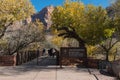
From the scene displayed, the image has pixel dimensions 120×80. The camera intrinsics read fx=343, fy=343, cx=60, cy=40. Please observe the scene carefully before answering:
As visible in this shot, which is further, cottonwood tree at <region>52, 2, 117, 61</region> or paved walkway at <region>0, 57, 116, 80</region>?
cottonwood tree at <region>52, 2, 117, 61</region>

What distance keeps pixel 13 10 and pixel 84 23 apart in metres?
7.43

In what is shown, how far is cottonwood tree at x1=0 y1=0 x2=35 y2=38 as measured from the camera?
2466cm

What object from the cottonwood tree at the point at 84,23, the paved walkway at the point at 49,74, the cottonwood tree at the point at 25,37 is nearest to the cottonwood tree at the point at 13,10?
the cottonwood tree at the point at 25,37

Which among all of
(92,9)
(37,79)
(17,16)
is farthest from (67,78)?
(92,9)

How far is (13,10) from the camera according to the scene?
1007 inches

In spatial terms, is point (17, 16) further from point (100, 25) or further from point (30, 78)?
A: point (30, 78)

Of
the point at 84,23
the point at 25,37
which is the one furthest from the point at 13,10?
the point at 84,23

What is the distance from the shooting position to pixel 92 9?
99.1 ft

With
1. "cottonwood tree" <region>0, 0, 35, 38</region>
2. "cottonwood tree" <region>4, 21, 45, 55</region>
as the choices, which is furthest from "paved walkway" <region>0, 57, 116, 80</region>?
"cottonwood tree" <region>4, 21, 45, 55</region>

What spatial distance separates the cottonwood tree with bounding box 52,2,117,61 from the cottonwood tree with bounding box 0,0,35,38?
504 cm

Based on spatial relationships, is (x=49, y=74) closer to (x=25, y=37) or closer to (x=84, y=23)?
(x=84, y=23)

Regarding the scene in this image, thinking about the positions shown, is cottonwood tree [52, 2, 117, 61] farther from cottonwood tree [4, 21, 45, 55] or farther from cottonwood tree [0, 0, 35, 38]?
cottonwood tree [0, 0, 35, 38]

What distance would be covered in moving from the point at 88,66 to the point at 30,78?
8960 millimetres

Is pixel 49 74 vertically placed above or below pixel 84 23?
below
